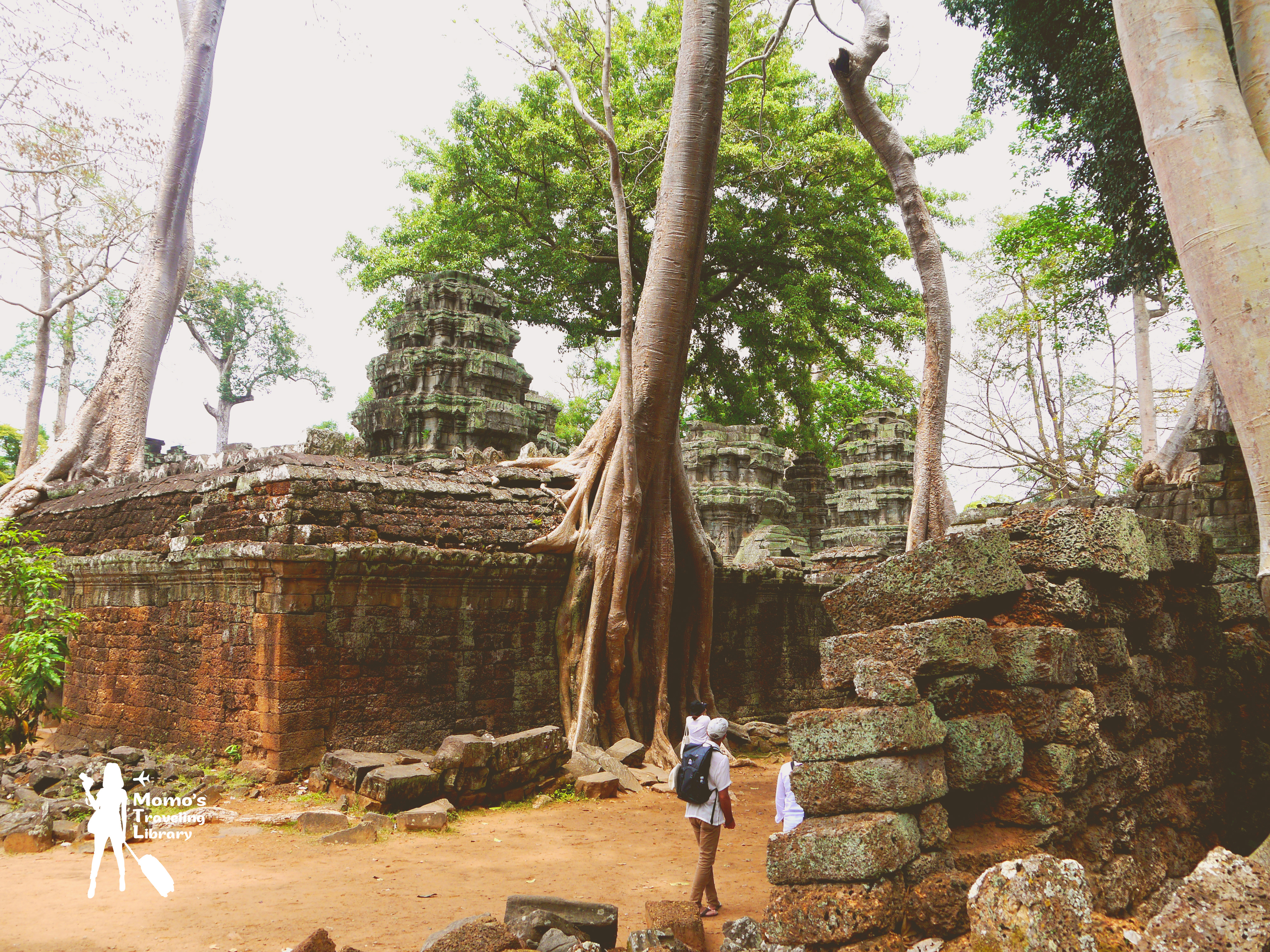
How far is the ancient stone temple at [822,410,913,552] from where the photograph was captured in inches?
811

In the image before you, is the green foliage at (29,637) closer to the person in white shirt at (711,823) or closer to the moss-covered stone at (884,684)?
the person in white shirt at (711,823)

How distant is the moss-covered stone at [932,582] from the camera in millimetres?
3166

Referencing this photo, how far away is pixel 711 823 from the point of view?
4.69 metres

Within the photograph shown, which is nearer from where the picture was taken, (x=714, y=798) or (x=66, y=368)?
(x=714, y=798)

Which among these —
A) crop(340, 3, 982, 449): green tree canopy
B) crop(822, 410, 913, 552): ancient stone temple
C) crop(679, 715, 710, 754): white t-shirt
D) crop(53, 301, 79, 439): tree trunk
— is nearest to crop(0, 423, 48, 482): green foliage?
crop(53, 301, 79, 439): tree trunk

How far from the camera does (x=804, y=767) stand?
9.56 feet

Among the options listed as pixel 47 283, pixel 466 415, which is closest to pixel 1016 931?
pixel 466 415

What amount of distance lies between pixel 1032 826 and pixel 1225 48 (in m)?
4.17

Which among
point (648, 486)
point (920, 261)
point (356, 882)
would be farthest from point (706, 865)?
point (920, 261)

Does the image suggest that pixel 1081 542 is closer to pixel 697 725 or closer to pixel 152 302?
pixel 697 725

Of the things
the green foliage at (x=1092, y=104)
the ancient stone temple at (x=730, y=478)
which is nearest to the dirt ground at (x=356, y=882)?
the green foliage at (x=1092, y=104)

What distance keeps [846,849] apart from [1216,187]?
3.79 meters

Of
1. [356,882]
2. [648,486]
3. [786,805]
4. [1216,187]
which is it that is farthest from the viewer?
[648,486]

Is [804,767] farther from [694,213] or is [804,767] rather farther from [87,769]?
[694,213]
